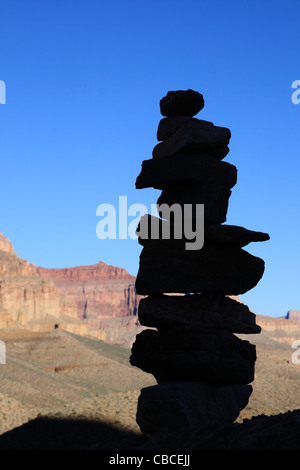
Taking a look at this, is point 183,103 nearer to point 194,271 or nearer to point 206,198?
point 206,198

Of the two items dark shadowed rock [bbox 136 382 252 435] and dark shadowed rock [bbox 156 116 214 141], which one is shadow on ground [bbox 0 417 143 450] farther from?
dark shadowed rock [bbox 156 116 214 141]

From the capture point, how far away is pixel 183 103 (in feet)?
51.0

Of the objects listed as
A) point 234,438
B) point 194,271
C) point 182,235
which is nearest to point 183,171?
point 182,235

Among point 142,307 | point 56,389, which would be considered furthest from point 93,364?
point 142,307

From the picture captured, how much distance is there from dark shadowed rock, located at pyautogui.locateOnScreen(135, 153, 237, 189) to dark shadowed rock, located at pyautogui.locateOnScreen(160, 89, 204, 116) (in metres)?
1.55

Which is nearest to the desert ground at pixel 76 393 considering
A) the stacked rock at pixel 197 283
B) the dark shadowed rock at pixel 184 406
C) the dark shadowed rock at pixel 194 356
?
the dark shadowed rock at pixel 184 406

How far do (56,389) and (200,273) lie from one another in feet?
97.6

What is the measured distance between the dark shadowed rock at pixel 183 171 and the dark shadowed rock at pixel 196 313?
9.22 feet

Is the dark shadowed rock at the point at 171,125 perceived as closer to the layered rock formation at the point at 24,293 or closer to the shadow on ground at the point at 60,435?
the shadow on ground at the point at 60,435

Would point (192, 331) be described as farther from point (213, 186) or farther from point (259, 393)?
point (259, 393)

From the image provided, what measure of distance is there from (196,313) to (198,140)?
418 cm

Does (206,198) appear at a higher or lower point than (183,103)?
lower

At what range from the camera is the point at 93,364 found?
189 ft

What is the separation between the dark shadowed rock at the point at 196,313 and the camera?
1440 cm
